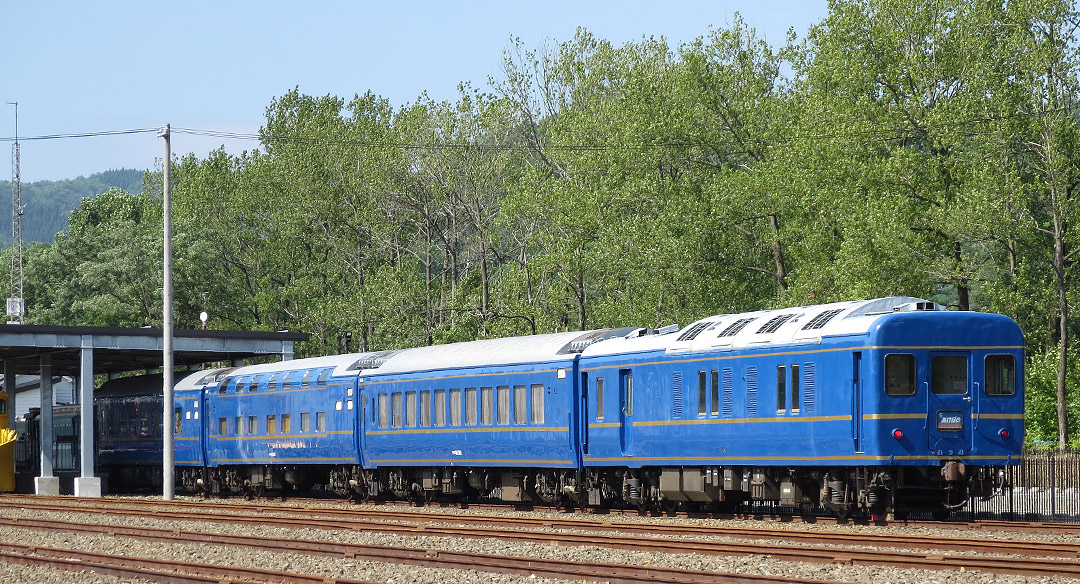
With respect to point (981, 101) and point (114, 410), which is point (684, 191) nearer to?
point (981, 101)

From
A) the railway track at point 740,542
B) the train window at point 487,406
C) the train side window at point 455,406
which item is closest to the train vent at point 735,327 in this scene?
the railway track at point 740,542

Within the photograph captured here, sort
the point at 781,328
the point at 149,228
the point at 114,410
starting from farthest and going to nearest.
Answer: the point at 149,228, the point at 114,410, the point at 781,328

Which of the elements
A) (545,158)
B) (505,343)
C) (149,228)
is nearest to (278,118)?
(149,228)

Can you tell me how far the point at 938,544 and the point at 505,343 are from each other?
1407cm

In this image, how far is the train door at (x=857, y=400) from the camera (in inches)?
809

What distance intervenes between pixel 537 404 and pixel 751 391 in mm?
6234

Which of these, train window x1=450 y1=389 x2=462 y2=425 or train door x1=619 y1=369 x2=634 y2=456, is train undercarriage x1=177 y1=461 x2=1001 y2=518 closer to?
train door x1=619 y1=369 x2=634 y2=456

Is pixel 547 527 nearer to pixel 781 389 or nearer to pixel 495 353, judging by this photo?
pixel 781 389

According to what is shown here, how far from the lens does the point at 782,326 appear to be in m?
22.2

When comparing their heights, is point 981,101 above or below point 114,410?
above

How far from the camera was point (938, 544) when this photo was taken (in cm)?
1689

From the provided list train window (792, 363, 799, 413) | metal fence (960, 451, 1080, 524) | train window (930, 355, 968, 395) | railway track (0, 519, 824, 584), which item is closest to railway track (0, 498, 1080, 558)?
railway track (0, 519, 824, 584)

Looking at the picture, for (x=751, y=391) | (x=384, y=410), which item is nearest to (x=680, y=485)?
(x=751, y=391)

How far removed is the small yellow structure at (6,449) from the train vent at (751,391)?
2840 centimetres
